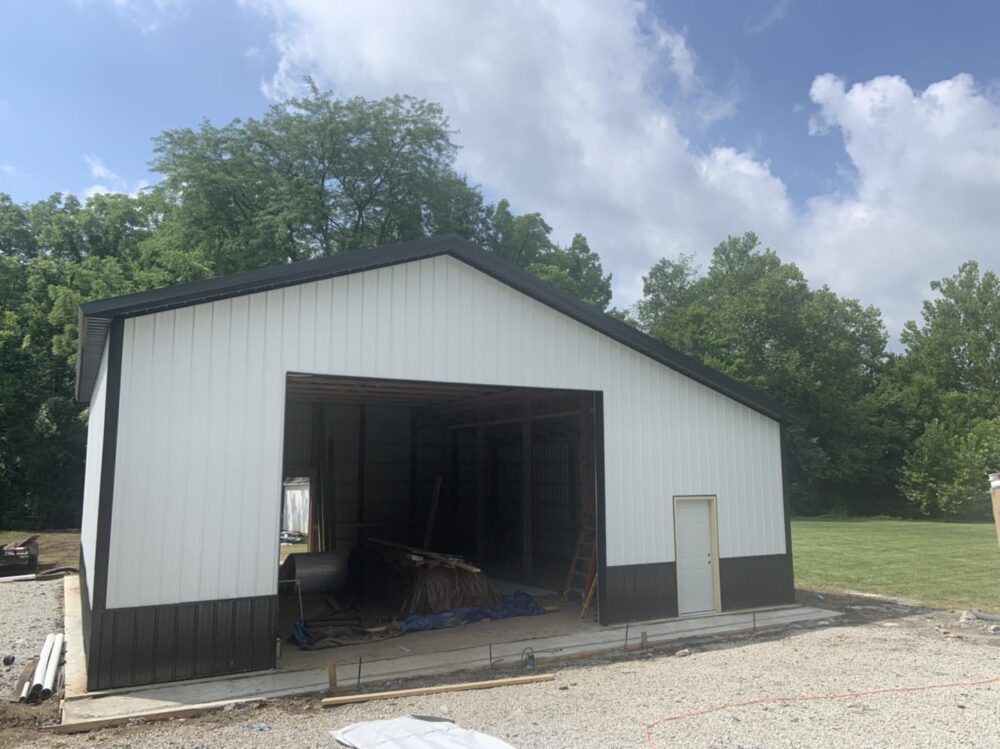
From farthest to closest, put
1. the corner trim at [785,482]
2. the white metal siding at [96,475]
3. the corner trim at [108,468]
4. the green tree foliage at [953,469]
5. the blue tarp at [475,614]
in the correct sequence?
the green tree foliage at [953,469], the corner trim at [785,482], the blue tarp at [475,614], the white metal siding at [96,475], the corner trim at [108,468]

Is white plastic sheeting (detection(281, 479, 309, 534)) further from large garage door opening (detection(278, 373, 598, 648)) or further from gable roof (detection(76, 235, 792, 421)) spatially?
gable roof (detection(76, 235, 792, 421))

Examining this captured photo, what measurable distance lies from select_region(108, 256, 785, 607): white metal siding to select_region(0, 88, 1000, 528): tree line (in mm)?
14922

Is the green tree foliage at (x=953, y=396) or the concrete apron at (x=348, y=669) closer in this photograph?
the concrete apron at (x=348, y=669)

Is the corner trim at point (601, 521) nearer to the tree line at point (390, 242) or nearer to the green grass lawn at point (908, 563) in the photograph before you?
the green grass lawn at point (908, 563)

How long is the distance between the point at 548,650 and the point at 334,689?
2.97m

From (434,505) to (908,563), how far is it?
1219cm

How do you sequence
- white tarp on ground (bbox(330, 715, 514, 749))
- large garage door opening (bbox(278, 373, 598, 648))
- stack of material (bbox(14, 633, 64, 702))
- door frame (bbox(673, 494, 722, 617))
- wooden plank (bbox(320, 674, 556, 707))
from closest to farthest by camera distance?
white tarp on ground (bbox(330, 715, 514, 749)) < wooden plank (bbox(320, 674, 556, 707)) < stack of material (bbox(14, 633, 64, 702)) < door frame (bbox(673, 494, 722, 617)) < large garage door opening (bbox(278, 373, 598, 648))

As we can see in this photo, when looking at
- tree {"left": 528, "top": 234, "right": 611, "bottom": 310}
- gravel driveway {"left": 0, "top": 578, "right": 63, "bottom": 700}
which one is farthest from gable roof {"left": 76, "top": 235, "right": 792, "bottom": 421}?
tree {"left": 528, "top": 234, "right": 611, "bottom": 310}

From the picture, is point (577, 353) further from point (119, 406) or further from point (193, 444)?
point (119, 406)

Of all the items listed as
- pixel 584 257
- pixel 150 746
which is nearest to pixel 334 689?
pixel 150 746

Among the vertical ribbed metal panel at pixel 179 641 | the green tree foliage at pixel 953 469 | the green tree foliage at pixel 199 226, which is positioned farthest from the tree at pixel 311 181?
the green tree foliage at pixel 953 469

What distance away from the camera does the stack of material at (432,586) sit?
37.0 ft

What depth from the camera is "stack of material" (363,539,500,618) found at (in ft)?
37.0

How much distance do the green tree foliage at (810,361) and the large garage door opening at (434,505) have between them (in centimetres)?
2468
